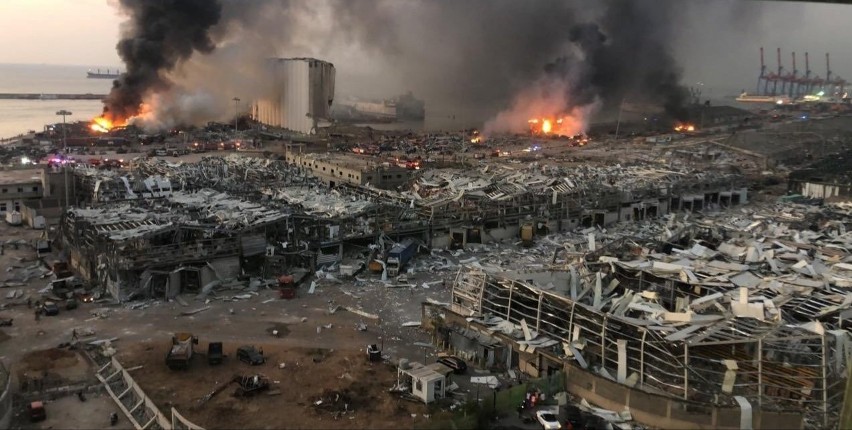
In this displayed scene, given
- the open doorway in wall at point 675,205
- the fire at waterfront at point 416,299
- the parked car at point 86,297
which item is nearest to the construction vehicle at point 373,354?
the fire at waterfront at point 416,299

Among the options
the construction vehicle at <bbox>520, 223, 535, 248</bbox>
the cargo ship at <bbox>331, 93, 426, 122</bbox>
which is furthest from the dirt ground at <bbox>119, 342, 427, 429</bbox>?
the cargo ship at <bbox>331, 93, 426, 122</bbox>

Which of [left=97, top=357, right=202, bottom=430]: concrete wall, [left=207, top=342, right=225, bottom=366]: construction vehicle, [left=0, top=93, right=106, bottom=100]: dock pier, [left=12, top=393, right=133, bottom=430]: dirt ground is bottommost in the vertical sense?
[left=12, top=393, right=133, bottom=430]: dirt ground

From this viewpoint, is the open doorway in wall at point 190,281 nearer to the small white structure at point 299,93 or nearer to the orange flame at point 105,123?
the orange flame at point 105,123

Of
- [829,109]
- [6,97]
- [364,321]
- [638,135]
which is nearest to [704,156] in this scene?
[638,135]

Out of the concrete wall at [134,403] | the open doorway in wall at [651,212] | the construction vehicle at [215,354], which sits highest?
the open doorway in wall at [651,212]

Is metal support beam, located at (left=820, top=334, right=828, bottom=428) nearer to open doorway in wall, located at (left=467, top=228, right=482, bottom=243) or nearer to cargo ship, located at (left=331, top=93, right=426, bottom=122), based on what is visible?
open doorway in wall, located at (left=467, top=228, right=482, bottom=243)

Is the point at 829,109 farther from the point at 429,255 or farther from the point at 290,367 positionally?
the point at 290,367

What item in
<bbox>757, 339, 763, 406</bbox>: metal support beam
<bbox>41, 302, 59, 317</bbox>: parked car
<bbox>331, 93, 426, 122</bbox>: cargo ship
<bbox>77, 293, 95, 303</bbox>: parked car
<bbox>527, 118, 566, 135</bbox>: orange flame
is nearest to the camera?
<bbox>757, 339, 763, 406</bbox>: metal support beam
